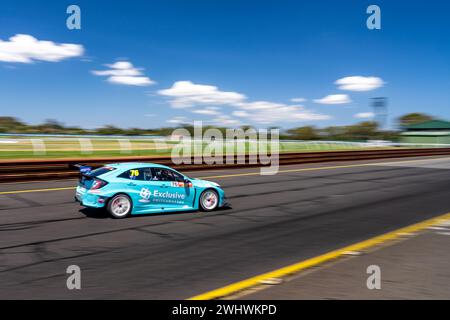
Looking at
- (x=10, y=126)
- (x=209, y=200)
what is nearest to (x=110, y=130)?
(x=10, y=126)

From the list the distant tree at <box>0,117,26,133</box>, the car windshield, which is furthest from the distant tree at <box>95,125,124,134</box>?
the car windshield

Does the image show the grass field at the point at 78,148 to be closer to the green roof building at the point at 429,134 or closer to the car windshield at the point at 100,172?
the car windshield at the point at 100,172

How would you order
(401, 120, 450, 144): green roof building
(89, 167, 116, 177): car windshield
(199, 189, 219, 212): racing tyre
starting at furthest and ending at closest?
1. (401, 120, 450, 144): green roof building
2. (199, 189, 219, 212): racing tyre
3. (89, 167, 116, 177): car windshield

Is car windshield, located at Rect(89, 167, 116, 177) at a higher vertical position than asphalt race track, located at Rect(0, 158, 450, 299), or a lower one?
higher

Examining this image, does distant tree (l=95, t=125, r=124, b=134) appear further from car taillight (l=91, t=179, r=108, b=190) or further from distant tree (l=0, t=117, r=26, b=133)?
car taillight (l=91, t=179, r=108, b=190)

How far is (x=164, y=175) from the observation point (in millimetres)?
9836

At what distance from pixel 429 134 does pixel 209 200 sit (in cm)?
6165

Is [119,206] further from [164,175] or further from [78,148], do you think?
[78,148]

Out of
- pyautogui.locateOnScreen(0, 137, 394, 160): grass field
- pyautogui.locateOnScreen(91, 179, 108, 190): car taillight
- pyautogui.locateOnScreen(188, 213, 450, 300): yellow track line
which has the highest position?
pyautogui.locateOnScreen(0, 137, 394, 160): grass field

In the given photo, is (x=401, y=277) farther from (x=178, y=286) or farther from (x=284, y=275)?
(x=178, y=286)

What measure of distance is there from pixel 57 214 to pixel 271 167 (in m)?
14.9

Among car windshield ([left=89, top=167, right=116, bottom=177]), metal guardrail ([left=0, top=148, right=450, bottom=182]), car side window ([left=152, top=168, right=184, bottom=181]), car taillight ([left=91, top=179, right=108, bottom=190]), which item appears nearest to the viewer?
car taillight ([left=91, top=179, right=108, bottom=190])

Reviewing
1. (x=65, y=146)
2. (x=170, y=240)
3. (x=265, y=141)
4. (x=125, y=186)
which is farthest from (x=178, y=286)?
(x=265, y=141)

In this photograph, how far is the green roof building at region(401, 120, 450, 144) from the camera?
59406mm
